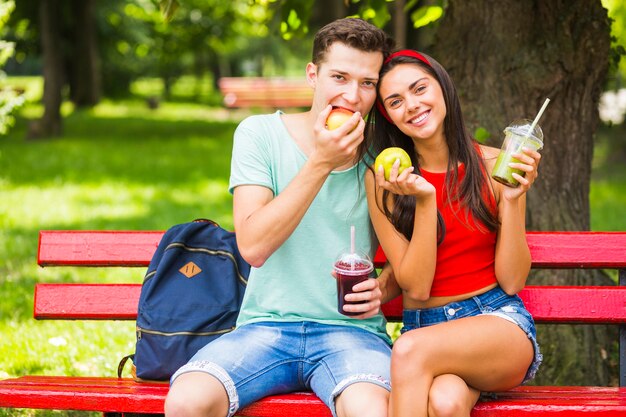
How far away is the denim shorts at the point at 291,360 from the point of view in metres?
2.94

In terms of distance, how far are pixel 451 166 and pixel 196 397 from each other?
1.26m

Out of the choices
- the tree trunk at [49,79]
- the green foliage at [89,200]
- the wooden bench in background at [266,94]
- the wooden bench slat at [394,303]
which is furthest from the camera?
the wooden bench in background at [266,94]

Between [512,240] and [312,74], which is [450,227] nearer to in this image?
[512,240]

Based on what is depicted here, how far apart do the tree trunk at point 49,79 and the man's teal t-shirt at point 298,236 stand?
13.8 metres

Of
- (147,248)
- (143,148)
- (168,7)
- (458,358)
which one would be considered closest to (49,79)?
(143,148)

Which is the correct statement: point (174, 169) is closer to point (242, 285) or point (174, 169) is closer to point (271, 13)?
point (271, 13)

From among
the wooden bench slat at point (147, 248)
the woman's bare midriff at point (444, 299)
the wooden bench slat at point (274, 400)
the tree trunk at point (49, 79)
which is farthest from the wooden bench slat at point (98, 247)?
the tree trunk at point (49, 79)

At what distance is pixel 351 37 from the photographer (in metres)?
3.15

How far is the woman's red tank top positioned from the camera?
10.3 feet

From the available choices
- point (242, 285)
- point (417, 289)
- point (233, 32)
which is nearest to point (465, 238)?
point (417, 289)

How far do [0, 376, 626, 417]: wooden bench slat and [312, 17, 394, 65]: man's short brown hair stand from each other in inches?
49.7

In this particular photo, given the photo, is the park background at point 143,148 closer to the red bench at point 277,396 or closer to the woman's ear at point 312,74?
the red bench at point 277,396

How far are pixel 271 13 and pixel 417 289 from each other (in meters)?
2.92

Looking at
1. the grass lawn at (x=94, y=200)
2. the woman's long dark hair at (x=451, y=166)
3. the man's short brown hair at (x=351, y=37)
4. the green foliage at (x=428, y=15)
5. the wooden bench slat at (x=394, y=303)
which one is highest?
the green foliage at (x=428, y=15)
